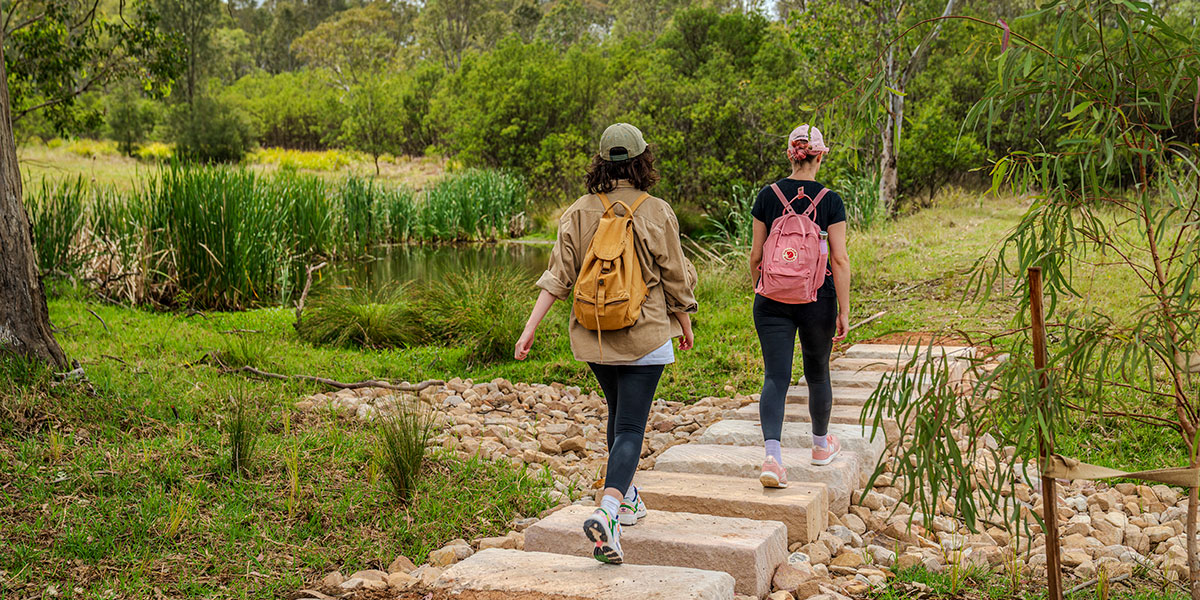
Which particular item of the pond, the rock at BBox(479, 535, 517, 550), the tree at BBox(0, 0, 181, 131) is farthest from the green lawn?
the pond

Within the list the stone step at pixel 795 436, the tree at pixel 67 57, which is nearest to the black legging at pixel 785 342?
the stone step at pixel 795 436

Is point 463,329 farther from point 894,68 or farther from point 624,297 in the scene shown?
point 894,68

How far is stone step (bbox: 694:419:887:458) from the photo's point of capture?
4.38m

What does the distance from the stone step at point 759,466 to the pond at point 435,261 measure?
8059mm

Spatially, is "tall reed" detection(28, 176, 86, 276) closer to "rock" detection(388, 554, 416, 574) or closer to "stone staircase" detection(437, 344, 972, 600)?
"rock" detection(388, 554, 416, 574)

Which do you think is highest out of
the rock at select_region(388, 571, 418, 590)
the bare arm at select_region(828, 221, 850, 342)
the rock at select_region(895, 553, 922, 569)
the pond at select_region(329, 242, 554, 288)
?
the bare arm at select_region(828, 221, 850, 342)

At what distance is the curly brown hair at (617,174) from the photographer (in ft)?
10.4

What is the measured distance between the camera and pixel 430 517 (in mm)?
3816

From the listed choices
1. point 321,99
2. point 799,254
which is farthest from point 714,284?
point 321,99

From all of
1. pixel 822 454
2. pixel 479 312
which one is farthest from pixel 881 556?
pixel 479 312

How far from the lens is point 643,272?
310 centimetres

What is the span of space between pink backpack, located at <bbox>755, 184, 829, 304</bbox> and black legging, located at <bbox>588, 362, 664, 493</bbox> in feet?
2.70

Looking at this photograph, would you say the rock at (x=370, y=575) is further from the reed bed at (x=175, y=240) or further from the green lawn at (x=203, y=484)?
the reed bed at (x=175, y=240)

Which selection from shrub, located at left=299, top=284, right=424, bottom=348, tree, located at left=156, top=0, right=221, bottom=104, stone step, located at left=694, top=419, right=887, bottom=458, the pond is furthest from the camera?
tree, located at left=156, top=0, right=221, bottom=104
